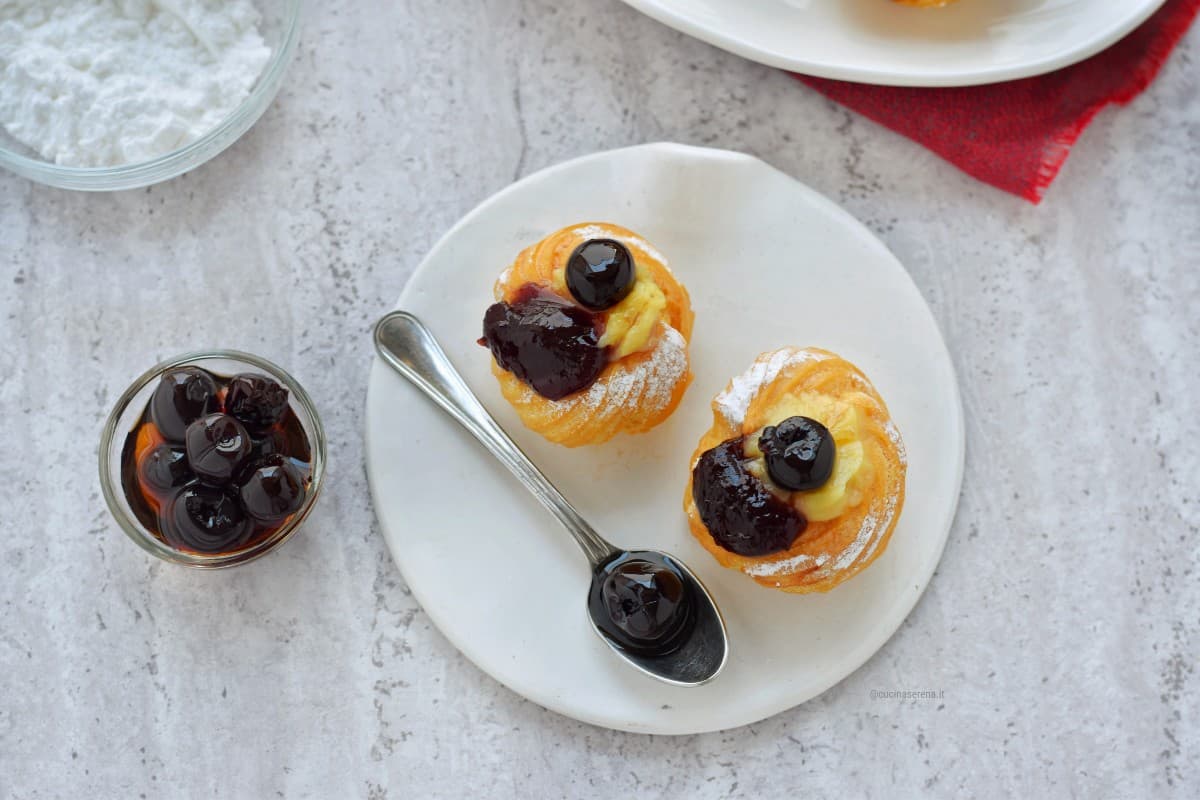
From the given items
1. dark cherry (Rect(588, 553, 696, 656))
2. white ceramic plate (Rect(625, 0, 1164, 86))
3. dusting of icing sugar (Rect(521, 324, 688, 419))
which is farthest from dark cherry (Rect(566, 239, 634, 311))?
white ceramic plate (Rect(625, 0, 1164, 86))

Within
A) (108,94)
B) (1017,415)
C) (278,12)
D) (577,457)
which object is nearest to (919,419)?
(1017,415)

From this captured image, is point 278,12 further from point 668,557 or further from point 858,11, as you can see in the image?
point 668,557

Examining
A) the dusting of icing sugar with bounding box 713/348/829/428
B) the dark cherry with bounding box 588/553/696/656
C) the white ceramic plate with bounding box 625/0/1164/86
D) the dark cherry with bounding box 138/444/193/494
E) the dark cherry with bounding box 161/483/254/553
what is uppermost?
the white ceramic plate with bounding box 625/0/1164/86

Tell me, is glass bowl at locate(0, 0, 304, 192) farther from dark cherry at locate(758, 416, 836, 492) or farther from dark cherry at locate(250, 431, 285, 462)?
dark cherry at locate(758, 416, 836, 492)

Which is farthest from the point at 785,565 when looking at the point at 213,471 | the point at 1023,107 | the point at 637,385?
the point at 1023,107

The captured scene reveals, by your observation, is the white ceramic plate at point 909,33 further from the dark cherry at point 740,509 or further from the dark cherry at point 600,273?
the dark cherry at point 740,509

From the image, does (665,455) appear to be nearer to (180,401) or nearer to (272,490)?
(272,490)
